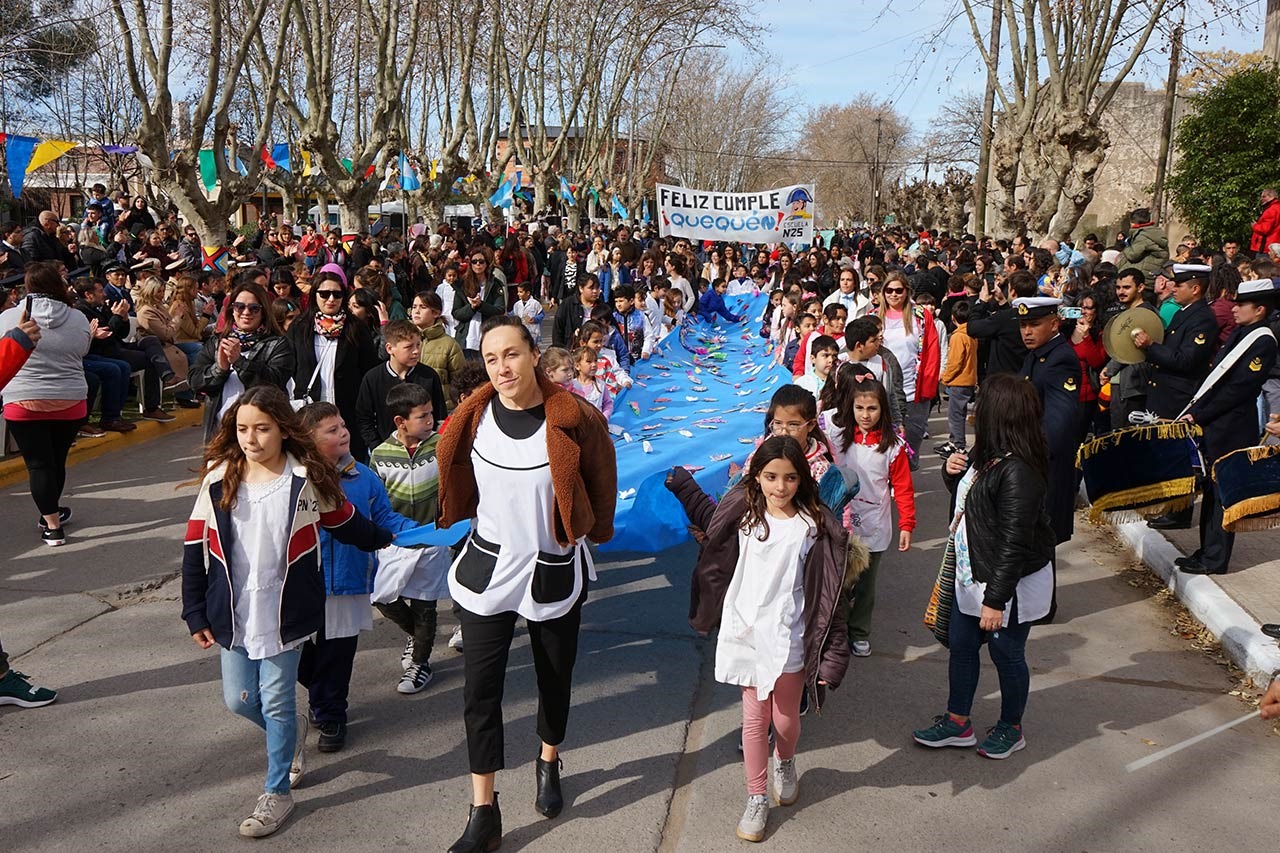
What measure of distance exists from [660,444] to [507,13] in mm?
28883

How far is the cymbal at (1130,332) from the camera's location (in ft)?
24.8

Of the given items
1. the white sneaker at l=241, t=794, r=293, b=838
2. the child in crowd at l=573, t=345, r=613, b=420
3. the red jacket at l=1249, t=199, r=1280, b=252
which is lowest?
the white sneaker at l=241, t=794, r=293, b=838

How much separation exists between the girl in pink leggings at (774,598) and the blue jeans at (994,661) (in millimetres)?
757

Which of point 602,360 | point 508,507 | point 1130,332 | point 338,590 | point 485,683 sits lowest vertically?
point 485,683

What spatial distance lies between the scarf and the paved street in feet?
6.13

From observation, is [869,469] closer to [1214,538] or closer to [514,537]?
[514,537]

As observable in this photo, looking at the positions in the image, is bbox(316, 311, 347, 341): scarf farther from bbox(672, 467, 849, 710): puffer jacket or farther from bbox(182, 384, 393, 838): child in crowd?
bbox(672, 467, 849, 710): puffer jacket

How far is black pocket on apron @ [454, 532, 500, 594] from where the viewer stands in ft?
12.5

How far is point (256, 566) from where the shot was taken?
383 cm

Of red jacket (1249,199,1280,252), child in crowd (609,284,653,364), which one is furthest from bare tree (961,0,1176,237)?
child in crowd (609,284,653,364)

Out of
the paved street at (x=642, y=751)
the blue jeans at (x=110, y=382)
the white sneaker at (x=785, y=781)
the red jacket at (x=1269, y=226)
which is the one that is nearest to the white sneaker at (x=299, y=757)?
the paved street at (x=642, y=751)

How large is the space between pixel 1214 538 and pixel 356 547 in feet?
17.4

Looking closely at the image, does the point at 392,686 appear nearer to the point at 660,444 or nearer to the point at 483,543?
the point at 483,543

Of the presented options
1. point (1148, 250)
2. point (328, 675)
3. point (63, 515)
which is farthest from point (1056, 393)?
point (1148, 250)
